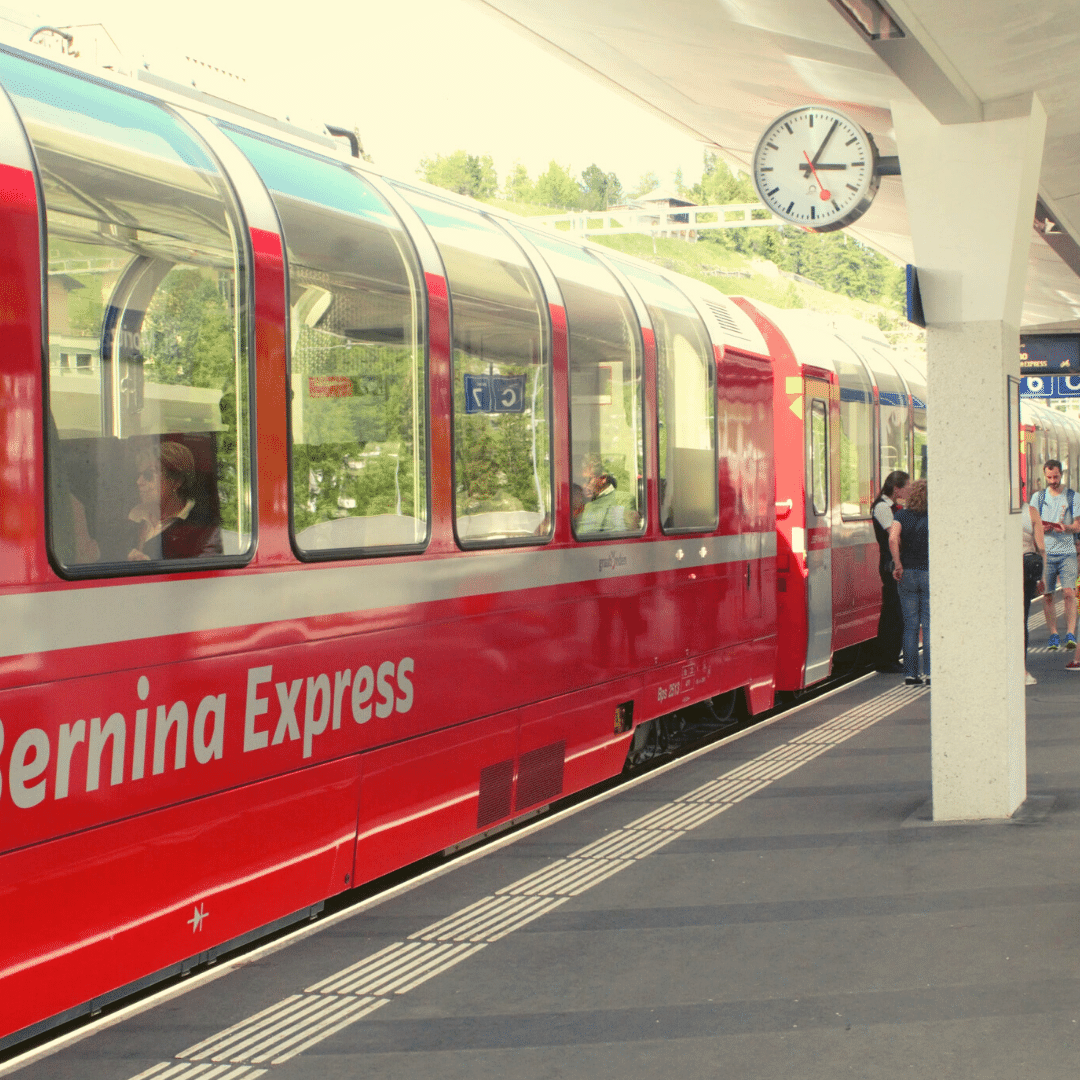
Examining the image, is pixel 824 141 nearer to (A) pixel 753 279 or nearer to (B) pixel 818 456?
(B) pixel 818 456

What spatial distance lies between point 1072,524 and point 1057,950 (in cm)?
961

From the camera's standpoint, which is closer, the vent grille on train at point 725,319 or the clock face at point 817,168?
the clock face at point 817,168

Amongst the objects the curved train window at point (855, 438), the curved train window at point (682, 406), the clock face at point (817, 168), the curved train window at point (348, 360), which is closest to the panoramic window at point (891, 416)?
the curved train window at point (855, 438)

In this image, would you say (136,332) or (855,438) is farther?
(855,438)

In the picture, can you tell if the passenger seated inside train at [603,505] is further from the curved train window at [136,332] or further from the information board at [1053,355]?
the information board at [1053,355]

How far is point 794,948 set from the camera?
16.3 ft

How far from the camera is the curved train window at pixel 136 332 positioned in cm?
409

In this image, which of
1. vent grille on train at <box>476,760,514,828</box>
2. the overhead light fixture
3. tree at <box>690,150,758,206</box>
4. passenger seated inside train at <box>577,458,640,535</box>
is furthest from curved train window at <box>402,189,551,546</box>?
tree at <box>690,150,758,206</box>

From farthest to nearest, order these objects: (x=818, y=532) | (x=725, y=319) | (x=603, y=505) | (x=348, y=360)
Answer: (x=818, y=532)
(x=725, y=319)
(x=603, y=505)
(x=348, y=360)

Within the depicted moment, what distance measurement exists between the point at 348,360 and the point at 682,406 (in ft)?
11.8

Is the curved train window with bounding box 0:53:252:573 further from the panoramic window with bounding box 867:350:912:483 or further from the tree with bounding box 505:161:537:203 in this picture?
the tree with bounding box 505:161:537:203

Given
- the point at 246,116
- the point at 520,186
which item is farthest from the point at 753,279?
the point at 246,116

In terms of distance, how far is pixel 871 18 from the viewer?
575 centimetres

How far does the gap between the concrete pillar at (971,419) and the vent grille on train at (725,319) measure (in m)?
2.75
